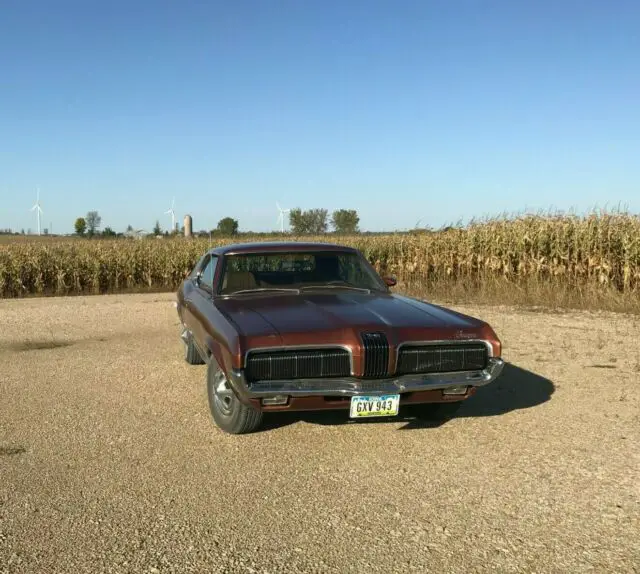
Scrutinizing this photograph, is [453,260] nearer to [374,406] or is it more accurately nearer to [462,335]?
[462,335]

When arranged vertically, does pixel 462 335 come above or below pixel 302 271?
below

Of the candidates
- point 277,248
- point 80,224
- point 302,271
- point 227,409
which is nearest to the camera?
point 227,409

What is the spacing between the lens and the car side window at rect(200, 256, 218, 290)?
5.66 m

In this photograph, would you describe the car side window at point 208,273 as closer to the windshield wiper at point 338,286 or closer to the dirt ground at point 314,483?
the windshield wiper at point 338,286

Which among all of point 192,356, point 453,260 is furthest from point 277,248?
point 453,260

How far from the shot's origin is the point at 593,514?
329 centimetres

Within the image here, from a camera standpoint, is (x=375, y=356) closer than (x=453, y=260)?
Yes

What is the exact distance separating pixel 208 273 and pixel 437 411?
254 centimetres

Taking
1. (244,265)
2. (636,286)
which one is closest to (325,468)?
(244,265)

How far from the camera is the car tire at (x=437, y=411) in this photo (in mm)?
4773

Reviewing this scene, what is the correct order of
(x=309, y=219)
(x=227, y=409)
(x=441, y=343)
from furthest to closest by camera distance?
(x=309, y=219) → (x=227, y=409) → (x=441, y=343)

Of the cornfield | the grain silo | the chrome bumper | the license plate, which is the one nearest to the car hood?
the chrome bumper

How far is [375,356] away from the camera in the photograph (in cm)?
397

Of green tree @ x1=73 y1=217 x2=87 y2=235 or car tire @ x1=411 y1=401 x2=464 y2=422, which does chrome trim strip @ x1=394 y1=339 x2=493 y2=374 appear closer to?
car tire @ x1=411 y1=401 x2=464 y2=422
